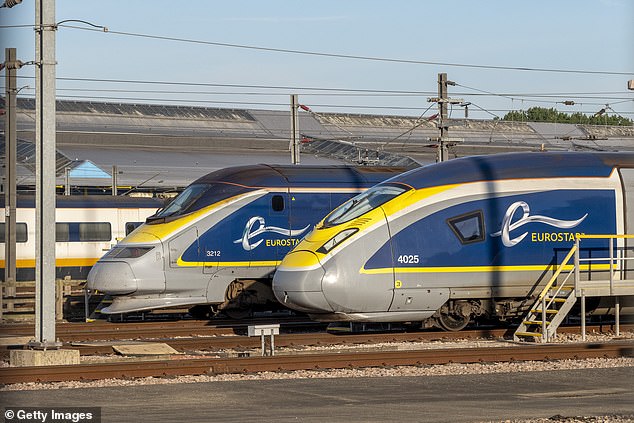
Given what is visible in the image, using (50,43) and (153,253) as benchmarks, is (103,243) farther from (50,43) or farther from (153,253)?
(50,43)

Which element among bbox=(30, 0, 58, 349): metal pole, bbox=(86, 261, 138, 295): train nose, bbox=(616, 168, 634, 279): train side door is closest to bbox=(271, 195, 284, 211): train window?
bbox=(86, 261, 138, 295): train nose

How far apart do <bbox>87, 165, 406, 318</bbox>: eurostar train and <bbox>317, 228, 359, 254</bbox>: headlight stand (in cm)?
427

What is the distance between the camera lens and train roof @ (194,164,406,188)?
22.8 meters

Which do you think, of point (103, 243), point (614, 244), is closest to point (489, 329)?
point (614, 244)

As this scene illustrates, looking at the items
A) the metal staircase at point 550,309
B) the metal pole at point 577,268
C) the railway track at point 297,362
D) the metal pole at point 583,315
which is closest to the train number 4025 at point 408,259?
the metal staircase at point 550,309

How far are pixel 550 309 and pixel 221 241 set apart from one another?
21.9 ft

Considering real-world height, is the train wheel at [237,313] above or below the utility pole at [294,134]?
below

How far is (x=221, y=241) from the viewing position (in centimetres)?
2250

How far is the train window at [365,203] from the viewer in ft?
62.6

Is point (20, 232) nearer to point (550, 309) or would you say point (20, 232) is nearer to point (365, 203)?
point (365, 203)

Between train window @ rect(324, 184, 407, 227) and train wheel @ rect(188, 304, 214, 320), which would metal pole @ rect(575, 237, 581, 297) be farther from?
train wheel @ rect(188, 304, 214, 320)

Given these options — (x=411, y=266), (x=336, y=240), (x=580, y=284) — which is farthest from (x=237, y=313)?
(x=580, y=284)

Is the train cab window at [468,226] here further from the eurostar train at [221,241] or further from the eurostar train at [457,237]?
the eurostar train at [221,241]

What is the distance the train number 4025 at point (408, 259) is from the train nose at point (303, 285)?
140 cm
